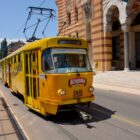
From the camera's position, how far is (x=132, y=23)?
32.3 m

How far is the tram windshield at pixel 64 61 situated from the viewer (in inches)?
454

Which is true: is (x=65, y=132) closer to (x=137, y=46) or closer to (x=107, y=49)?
(x=137, y=46)

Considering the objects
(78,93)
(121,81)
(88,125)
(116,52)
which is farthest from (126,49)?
(88,125)

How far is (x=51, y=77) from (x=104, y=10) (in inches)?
965

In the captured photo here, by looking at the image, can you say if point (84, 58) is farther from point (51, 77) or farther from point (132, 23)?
point (132, 23)

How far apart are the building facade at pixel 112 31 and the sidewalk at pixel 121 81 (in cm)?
188

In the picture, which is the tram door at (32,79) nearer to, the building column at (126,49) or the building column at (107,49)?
the building column at (126,49)

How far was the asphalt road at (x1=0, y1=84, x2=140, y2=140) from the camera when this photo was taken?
924cm

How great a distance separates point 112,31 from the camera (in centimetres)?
3569

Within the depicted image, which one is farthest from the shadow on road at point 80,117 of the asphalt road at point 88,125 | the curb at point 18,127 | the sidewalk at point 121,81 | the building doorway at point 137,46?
the building doorway at point 137,46

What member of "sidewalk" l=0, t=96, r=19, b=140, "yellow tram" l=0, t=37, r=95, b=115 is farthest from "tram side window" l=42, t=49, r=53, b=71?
"sidewalk" l=0, t=96, r=19, b=140

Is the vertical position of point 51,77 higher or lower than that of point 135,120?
higher

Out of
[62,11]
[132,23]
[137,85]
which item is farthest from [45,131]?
[62,11]

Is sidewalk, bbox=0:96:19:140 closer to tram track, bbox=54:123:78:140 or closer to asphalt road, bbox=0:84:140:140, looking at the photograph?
asphalt road, bbox=0:84:140:140
